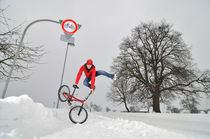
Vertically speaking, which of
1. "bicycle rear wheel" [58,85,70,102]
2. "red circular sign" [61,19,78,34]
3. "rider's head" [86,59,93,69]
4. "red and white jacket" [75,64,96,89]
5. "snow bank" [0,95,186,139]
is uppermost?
"red circular sign" [61,19,78,34]

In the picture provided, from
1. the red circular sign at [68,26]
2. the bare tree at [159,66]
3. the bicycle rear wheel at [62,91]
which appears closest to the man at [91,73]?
the bicycle rear wheel at [62,91]

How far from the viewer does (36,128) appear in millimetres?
2523

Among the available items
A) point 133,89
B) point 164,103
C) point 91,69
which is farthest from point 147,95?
point 91,69

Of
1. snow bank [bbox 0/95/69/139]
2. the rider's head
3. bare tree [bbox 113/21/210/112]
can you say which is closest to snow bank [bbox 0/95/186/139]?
snow bank [bbox 0/95/69/139]

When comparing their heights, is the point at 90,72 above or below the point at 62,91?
above

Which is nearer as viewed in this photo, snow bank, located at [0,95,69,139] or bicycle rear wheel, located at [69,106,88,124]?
snow bank, located at [0,95,69,139]

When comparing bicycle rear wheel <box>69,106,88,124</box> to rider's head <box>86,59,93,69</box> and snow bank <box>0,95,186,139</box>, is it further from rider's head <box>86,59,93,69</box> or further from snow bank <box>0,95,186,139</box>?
rider's head <box>86,59,93,69</box>

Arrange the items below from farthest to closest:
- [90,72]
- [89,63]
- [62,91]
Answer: [62,91], [90,72], [89,63]

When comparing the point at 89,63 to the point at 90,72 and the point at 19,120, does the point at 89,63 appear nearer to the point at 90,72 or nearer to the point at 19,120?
the point at 90,72

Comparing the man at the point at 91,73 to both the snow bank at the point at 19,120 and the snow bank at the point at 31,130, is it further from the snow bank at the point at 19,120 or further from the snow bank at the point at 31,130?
the snow bank at the point at 19,120

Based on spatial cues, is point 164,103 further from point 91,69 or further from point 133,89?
point 91,69

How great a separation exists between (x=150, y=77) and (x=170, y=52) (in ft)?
11.3

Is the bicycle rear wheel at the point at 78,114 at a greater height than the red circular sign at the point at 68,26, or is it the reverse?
the red circular sign at the point at 68,26

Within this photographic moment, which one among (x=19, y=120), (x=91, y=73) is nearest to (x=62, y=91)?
(x=91, y=73)
